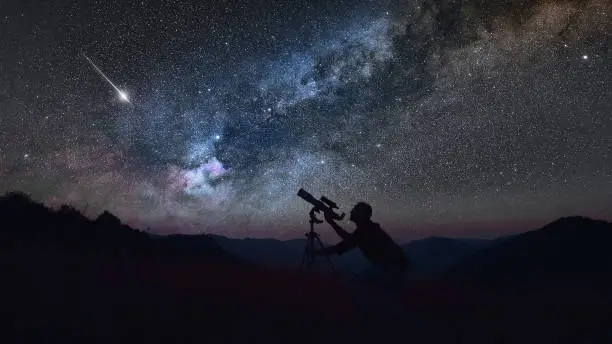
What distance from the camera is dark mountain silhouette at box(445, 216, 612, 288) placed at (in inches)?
1223

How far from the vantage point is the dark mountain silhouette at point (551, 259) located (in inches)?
1223

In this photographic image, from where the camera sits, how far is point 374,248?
6754 millimetres

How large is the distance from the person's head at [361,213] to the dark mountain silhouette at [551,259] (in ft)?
103

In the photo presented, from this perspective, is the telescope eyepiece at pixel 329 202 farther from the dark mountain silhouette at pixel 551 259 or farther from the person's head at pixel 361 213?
the dark mountain silhouette at pixel 551 259

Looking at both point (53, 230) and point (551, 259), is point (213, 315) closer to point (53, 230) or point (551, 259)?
point (53, 230)

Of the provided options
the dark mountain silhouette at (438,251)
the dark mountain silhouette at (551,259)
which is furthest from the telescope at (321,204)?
the dark mountain silhouette at (438,251)

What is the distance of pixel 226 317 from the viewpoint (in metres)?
7.19

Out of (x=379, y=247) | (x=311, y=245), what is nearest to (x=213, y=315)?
(x=311, y=245)

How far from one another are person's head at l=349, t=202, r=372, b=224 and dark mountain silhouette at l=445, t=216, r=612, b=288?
3152 cm

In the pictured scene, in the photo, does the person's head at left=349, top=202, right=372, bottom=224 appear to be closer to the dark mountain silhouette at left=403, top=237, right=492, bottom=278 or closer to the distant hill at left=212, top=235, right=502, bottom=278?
the distant hill at left=212, top=235, right=502, bottom=278

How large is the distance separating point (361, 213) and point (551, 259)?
40823mm

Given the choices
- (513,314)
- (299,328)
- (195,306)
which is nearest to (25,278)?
(195,306)

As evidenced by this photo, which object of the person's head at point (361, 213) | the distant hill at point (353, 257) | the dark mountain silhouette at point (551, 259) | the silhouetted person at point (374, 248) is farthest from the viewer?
the distant hill at point (353, 257)

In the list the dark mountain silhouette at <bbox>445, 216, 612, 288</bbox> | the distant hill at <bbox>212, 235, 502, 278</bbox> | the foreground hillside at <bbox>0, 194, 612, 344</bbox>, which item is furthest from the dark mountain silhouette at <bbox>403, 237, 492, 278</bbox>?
the foreground hillside at <bbox>0, 194, 612, 344</bbox>
